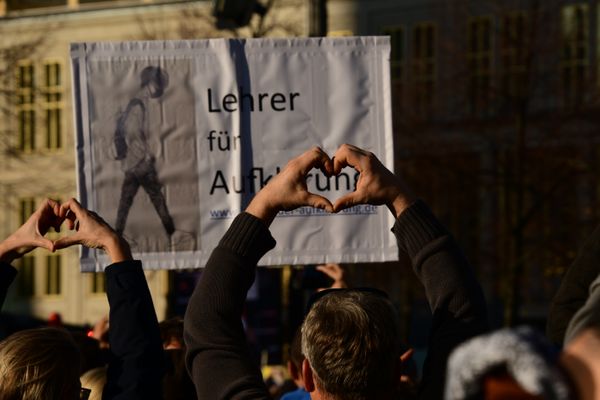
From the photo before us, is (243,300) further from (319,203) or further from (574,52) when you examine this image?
(574,52)

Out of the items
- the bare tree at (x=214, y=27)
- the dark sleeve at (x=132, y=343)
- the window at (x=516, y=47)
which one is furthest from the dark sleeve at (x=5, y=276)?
the window at (x=516, y=47)

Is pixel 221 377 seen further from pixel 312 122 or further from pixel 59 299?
pixel 59 299

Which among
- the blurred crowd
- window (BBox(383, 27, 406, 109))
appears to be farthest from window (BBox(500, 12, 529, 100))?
the blurred crowd

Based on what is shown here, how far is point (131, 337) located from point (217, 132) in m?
2.71

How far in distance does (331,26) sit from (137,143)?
2908 cm

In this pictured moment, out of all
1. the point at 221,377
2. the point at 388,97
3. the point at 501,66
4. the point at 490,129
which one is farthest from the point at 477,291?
the point at 501,66

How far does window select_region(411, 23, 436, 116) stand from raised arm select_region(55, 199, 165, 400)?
2261 centimetres

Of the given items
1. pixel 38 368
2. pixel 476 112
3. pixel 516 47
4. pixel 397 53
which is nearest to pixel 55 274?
pixel 397 53

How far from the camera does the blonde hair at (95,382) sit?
3.73 meters

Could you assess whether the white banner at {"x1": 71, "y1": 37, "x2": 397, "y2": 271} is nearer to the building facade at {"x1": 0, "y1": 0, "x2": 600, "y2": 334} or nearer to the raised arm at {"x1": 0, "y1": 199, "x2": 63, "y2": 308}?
the raised arm at {"x1": 0, "y1": 199, "x2": 63, "y2": 308}

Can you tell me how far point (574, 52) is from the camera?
2814 centimetres

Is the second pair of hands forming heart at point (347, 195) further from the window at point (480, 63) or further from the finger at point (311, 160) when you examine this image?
the window at point (480, 63)

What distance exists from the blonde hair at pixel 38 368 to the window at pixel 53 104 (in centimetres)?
3360

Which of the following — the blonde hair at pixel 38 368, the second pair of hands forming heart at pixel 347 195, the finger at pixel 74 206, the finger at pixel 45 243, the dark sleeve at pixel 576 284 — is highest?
the second pair of hands forming heart at pixel 347 195
